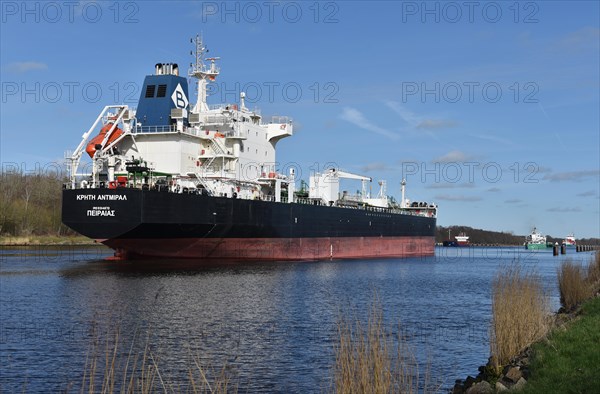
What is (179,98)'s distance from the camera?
128 ft

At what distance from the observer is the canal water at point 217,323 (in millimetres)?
11227

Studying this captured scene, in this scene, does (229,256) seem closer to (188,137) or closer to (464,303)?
(188,137)

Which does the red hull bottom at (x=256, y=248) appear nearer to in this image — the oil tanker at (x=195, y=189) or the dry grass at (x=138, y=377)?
the oil tanker at (x=195, y=189)

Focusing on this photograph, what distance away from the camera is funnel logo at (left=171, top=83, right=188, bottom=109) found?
3838 cm

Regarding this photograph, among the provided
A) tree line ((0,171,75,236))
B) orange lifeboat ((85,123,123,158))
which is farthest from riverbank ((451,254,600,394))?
tree line ((0,171,75,236))

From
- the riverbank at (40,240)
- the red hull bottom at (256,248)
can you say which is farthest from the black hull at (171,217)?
the riverbank at (40,240)

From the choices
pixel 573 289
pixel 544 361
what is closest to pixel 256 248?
pixel 573 289

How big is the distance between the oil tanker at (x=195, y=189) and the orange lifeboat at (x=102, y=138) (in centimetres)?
6

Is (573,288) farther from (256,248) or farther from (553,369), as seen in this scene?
(256,248)

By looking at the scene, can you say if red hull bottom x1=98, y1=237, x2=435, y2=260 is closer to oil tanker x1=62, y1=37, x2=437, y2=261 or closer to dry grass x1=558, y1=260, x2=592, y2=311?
oil tanker x1=62, y1=37, x2=437, y2=261

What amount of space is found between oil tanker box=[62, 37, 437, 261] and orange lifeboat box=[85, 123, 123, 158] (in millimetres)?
58

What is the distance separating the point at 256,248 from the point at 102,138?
10.9 m

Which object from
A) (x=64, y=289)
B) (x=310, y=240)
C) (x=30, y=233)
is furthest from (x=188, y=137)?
(x=30, y=233)

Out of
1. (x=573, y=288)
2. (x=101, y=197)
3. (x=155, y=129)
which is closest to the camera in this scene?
(x=573, y=288)
